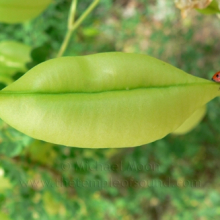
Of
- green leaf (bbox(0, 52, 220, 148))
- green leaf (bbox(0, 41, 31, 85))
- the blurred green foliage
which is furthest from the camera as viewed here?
the blurred green foliage

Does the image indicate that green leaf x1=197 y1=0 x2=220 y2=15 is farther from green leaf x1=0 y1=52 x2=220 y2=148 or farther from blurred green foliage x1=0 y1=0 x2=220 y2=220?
blurred green foliage x1=0 y1=0 x2=220 y2=220

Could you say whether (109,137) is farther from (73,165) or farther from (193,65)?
(193,65)

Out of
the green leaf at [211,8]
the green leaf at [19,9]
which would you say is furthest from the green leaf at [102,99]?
the green leaf at [19,9]

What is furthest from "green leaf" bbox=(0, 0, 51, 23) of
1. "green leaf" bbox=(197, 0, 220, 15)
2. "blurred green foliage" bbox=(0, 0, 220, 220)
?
"green leaf" bbox=(197, 0, 220, 15)

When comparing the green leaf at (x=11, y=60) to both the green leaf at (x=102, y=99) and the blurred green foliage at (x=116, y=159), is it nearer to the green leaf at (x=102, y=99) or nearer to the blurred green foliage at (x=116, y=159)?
the blurred green foliage at (x=116, y=159)

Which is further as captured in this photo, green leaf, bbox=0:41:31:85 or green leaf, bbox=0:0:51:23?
green leaf, bbox=0:41:31:85

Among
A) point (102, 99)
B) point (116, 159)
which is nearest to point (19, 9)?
point (102, 99)
